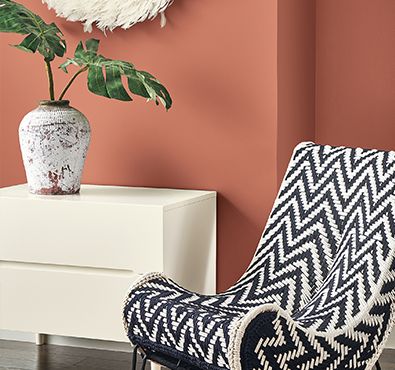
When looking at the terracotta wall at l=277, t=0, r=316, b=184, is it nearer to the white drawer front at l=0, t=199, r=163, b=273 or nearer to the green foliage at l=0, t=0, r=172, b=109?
the green foliage at l=0, t=0, r=172, b=109

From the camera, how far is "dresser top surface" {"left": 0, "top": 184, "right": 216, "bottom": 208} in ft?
10.9

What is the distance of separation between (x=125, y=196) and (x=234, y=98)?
518mm

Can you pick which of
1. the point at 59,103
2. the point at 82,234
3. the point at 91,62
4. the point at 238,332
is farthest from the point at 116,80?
the point at 238,332

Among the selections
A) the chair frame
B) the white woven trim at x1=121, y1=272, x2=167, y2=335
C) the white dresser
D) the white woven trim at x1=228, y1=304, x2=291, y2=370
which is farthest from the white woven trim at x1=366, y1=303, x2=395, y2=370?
the white dresser

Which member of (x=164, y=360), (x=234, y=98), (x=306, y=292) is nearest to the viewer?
(x=164, y=360)

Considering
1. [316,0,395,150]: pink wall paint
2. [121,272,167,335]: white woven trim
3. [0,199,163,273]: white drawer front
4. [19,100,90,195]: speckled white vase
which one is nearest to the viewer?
[121,272,167,335]: white woven trim

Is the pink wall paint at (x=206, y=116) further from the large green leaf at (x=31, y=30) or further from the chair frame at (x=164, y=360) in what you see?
the chair frame at (x=164, y=360)

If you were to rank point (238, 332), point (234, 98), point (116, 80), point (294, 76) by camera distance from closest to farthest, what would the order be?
point (238, 332) → point (116, 80) → point (234, 98) → point (294, 76)

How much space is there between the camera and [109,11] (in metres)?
3.62

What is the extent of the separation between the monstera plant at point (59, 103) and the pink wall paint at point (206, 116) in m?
0.18

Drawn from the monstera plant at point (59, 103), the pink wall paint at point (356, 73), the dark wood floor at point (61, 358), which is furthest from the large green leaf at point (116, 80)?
the dark wood floor at point (61, 358)

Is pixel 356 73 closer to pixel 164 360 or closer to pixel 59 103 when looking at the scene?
pixel 59 103

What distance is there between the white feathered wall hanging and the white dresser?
623mm

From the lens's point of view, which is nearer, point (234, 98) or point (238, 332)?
point (238, 332)
